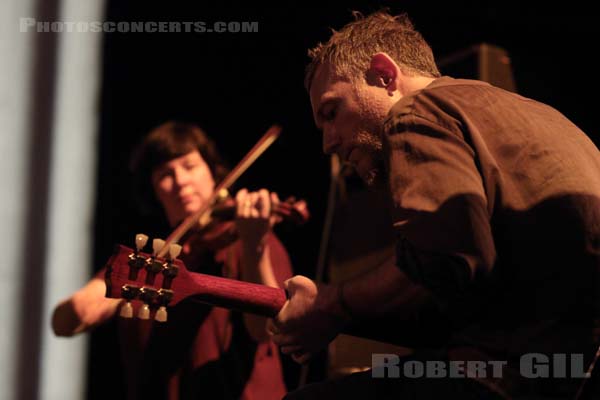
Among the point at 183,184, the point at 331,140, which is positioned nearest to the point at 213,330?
the point at 183,184

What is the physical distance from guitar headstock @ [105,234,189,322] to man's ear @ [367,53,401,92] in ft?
1.37

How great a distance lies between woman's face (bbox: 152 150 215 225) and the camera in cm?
221

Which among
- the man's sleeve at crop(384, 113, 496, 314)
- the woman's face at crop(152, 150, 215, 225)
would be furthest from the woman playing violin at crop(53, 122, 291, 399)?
the man's sleeve at crop(384, 113, 496, 314)

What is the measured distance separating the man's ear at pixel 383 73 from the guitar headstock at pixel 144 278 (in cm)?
42

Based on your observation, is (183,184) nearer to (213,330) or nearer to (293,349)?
(213,330)

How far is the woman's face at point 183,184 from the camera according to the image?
2.21 metres

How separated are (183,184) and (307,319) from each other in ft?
3.79

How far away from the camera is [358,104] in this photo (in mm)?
1248

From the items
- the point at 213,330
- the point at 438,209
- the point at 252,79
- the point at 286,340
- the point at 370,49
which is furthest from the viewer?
the point at 252,79

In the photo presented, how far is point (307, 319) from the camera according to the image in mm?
1141

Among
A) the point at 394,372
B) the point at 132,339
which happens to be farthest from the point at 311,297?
the point at 132,339

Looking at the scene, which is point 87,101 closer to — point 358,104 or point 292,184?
point 292,184

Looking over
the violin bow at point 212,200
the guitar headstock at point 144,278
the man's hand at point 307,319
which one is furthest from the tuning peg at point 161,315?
the violin bow at point 212,200

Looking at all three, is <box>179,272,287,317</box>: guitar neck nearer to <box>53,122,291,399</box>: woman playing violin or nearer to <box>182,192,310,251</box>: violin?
<box>53,122,291,399</box>: woman playing violin
